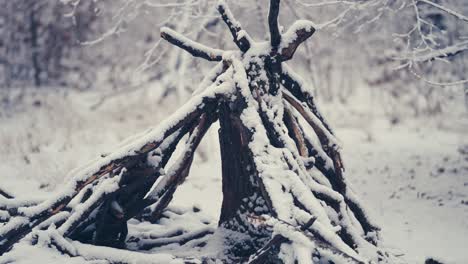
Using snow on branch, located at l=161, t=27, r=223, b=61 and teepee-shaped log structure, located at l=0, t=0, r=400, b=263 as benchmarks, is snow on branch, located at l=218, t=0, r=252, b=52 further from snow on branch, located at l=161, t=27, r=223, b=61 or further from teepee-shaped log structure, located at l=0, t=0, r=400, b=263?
snow on branch, located at l=161, t=27, r=223, b=61

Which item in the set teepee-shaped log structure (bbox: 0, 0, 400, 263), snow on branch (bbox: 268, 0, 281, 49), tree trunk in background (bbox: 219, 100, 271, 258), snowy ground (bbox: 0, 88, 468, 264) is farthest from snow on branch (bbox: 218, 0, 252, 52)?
snowy ground (bbox: 0, 88, 468, 264)

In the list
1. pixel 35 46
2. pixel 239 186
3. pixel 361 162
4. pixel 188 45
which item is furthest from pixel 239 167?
pixel 35 46

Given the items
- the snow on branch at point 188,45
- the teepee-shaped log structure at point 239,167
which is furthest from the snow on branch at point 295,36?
the snow on branch at point 188,45

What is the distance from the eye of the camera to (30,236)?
4.04 m

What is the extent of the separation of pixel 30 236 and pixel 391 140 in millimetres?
11260

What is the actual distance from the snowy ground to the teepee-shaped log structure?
52 centimetres

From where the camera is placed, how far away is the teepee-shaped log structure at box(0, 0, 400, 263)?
149 inches

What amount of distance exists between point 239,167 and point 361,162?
22.7ft

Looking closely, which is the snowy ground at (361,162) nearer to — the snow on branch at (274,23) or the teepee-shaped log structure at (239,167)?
the teepee-shaped log structure at (239,167)

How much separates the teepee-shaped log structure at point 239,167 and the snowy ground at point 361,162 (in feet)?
1.70

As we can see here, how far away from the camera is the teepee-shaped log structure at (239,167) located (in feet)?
12.5

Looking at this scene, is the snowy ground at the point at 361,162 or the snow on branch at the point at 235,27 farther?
the snowy ground at the point at 361,162

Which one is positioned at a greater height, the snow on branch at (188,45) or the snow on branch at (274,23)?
the snow on branch at (274,23)

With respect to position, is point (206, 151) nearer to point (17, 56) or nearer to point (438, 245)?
point (438, 245)
